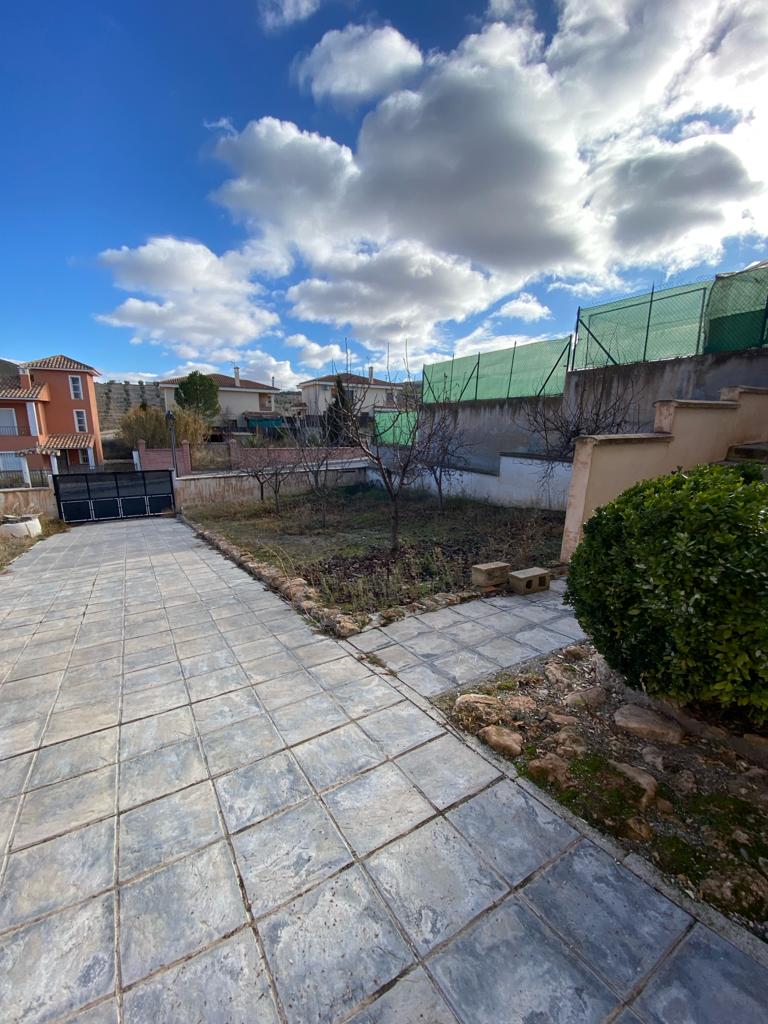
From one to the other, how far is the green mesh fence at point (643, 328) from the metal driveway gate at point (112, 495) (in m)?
12.9

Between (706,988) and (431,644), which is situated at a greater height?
(706,988)

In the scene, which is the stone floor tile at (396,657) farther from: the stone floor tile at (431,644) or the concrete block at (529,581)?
the concrete block at (529,581)

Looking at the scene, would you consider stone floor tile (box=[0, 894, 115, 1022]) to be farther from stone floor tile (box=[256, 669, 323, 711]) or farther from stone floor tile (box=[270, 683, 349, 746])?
stone floor tile (box=[256, 669, 323, 711])

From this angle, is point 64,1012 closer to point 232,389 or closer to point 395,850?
point 395,850

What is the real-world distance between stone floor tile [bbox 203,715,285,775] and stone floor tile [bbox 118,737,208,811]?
0.07 meters

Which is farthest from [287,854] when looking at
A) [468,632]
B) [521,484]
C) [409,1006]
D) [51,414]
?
[51,414]

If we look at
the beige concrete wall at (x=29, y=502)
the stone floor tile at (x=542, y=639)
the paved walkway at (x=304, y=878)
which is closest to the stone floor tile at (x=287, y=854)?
the paved walkway at (x=304, y=878)

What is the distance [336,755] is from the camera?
2.25 meters

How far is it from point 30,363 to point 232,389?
13.6 m

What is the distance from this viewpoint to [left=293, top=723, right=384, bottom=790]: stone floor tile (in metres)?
2.12

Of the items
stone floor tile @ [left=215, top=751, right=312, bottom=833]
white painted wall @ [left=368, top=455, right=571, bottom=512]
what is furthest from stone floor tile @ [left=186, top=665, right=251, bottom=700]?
white painted wall @ [left=368, top=455, right=571, bottom=512]

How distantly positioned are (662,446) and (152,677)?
6303mm

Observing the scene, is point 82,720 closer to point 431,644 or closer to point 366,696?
point 366,696

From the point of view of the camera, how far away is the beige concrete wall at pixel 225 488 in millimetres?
14000
